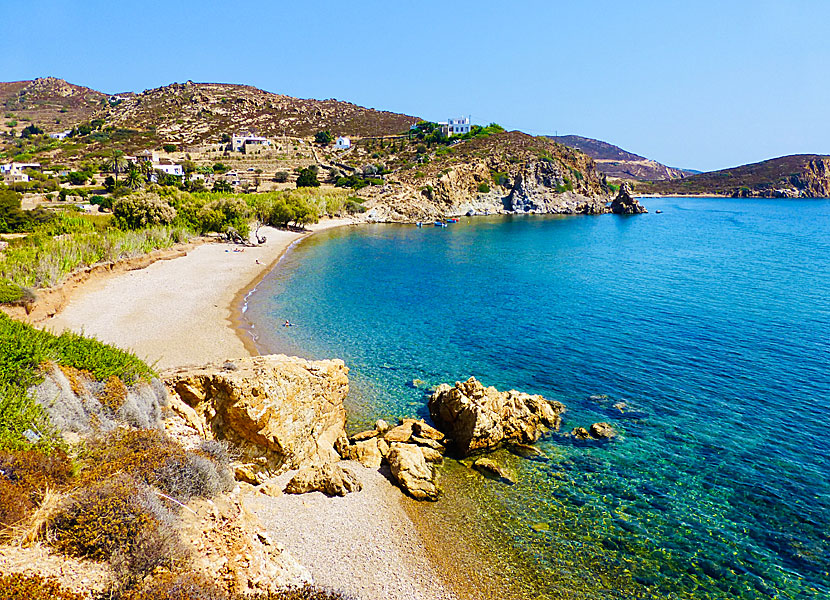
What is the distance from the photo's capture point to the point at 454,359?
23234 millimetres

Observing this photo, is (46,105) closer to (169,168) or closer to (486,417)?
Answer: (169,168)

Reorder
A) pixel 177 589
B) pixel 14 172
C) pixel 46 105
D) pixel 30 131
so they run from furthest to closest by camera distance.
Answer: pixel 46 105
pixel 30 131
pixel 14 172
pixel 177 589

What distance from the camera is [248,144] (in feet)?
379

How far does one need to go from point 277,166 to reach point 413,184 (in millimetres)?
35111

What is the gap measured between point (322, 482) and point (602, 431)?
973 centimetres

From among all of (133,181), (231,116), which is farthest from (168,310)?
(231,116)

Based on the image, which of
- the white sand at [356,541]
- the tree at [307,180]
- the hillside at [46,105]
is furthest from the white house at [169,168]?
the white sand at [356,541]

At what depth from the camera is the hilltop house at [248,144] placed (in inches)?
4530

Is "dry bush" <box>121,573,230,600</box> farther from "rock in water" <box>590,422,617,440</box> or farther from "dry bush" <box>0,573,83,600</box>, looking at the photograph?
"rock in water" <box>590,422,617,440</box>

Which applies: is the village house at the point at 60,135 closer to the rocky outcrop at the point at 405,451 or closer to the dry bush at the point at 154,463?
the rocky outcrop at the point at 405,451

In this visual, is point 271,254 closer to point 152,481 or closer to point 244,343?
point 244,343

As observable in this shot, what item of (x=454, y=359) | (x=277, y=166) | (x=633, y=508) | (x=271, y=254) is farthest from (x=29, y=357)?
(x=277, y=166)

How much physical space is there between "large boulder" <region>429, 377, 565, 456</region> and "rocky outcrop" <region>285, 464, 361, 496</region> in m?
4.32

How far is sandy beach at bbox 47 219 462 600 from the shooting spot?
1020 centimetres
